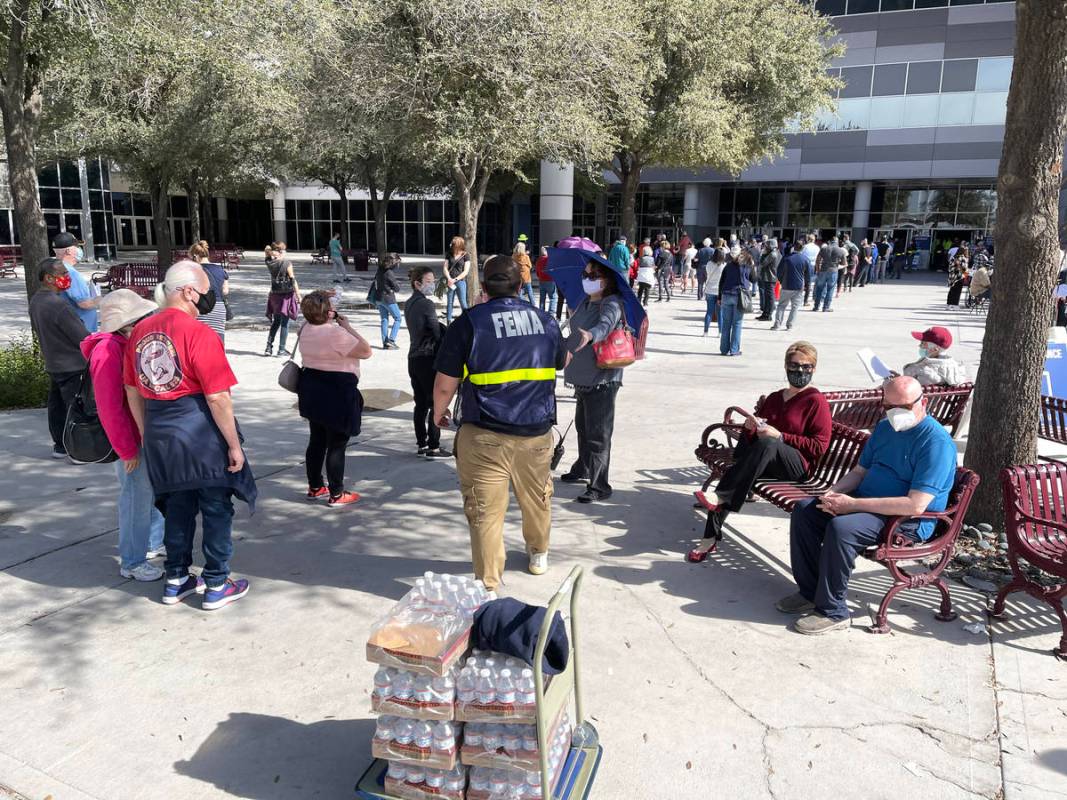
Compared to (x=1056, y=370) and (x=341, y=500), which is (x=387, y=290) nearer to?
(x=341, y=500)

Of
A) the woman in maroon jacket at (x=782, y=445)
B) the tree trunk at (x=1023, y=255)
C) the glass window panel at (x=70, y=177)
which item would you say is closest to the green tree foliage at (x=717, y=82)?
the tree trunk at (x=1023, y=255)

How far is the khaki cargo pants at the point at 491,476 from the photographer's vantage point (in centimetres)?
417

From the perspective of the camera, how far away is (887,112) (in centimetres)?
3581

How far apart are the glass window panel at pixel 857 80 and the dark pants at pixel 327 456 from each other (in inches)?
1449

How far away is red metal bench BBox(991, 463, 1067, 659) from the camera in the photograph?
4004mm

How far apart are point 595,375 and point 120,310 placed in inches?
121

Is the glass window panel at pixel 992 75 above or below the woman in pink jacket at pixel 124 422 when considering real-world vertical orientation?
above

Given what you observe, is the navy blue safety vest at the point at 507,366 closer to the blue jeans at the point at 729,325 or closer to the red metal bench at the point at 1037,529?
the red metal bench at the point at 1037,529

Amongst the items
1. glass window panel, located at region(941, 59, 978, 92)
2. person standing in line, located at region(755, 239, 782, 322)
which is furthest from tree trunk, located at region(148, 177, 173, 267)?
glass window panel, located at region(941, 59, 978, 92)

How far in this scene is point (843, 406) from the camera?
663cm

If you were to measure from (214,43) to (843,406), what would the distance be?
14.1 meters

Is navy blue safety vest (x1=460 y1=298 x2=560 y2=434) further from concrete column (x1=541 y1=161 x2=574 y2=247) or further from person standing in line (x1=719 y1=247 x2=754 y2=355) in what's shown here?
concrete column (x1=541 y1=161 x2=574 y2=247)

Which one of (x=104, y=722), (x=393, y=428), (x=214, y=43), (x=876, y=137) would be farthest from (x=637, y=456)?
(x=876, y=137)

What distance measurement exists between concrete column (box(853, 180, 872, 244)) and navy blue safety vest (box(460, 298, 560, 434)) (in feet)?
126
